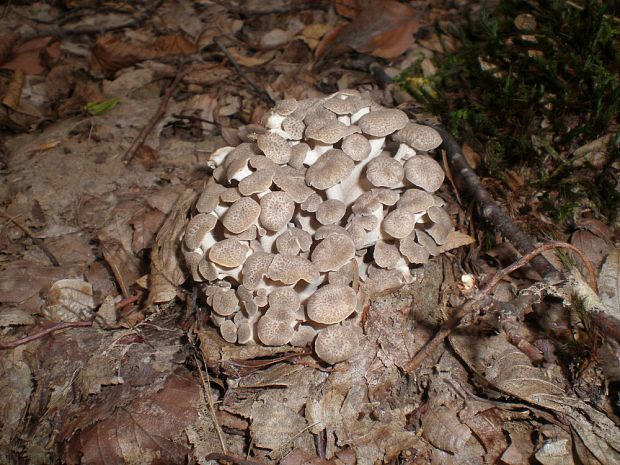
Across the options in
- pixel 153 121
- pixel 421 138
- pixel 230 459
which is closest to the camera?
pixel 230 459

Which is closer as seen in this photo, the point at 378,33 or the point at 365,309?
the point at 365,309

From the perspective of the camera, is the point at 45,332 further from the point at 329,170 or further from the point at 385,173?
the point at 385,173

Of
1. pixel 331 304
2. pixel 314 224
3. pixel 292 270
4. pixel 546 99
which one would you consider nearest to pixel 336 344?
pixel 331 304

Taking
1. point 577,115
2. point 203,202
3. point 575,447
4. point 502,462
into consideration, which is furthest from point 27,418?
point 577,115

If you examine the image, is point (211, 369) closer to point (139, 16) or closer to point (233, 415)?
point (233, 415)

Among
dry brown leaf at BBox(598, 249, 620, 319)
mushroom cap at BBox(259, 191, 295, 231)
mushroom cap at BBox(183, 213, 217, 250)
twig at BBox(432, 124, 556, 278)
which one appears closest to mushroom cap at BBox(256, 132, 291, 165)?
mushroom cap at BBox(259, 191, 295, 231)

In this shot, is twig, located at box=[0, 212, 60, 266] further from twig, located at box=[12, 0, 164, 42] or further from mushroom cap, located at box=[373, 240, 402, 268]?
twig, located at box=[12, 0, 164, 42]

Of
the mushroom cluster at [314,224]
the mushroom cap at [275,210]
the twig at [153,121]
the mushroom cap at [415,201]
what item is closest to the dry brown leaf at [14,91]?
the twig at [153,121]
